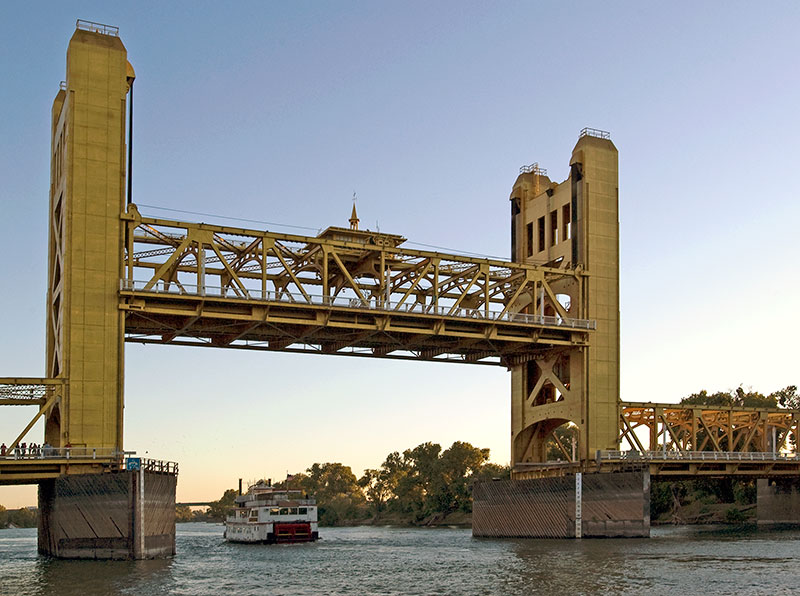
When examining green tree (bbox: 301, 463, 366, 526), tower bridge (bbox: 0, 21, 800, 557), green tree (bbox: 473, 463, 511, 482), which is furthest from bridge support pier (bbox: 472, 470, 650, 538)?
green tree (bbox: 301, 463, 366, 526)

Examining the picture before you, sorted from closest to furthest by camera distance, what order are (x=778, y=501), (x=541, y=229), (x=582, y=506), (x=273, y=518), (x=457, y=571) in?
(x=457, y=571)
(x=582, y=506)
(x=273, y=518)
(x=541, y=229)
(x=778, y=501)

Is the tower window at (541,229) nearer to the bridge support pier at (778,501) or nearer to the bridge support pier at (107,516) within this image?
the bridge support pier at (778,501)

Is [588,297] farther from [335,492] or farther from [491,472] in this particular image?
[335,492]

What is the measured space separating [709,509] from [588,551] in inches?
2153

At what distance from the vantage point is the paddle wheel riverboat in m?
80.9

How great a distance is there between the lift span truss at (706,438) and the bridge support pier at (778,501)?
3262 millimetres

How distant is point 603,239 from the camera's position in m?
A: 74.1

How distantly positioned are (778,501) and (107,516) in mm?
58542

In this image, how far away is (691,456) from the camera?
76938 millimetres

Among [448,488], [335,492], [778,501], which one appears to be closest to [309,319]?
[778,501]

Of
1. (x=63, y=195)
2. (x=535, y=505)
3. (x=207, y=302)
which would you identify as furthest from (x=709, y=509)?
(x=63, y=195)

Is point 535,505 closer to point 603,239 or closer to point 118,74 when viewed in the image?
point 603,239

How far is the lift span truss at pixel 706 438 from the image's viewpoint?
75.1 meters

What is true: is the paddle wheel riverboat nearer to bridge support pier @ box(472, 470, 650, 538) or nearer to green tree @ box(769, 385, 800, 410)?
bridge support pier @ box(472, 470, 650, 538)
